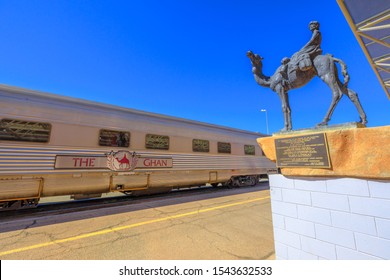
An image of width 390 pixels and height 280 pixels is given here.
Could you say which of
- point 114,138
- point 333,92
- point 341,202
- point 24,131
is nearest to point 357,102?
point 333,92

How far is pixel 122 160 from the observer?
720 centimetres

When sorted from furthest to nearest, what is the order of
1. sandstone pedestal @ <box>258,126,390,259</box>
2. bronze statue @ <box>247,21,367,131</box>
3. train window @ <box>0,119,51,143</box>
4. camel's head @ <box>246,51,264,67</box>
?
train window @ <box>0,119,51,143</box>
camel's head @ <box>246,51,264,67</box>
bronze statue @ <box>247,21,367,131</box>
sandstone pedestal @ <box>258,126,390,259</box>

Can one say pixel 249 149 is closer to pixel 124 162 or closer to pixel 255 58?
pixel 124 162

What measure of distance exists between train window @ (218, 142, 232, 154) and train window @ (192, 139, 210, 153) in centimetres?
90

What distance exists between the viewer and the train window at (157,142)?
8047 millimetres

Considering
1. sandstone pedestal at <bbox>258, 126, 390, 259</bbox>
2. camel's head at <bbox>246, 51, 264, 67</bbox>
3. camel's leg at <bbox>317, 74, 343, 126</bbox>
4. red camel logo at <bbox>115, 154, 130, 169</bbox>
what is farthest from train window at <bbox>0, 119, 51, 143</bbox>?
camel's leg at <bbox>317, 74, 343, 126</bbox>

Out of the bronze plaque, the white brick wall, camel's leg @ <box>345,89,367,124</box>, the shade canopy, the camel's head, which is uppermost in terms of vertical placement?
the shade canopy

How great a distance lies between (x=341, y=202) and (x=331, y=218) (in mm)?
253

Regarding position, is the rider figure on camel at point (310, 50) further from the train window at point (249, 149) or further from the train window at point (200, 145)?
the train window at point (249, 149)

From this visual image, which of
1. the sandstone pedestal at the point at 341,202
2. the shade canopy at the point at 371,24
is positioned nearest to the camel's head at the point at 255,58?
the sandstone pedestal at the point at 341,202

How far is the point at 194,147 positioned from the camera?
9.43m

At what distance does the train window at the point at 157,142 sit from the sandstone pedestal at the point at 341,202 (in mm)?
6211

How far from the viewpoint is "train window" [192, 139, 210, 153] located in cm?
944

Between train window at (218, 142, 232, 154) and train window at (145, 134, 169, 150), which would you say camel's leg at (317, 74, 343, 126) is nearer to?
train window at (145, 134, 169, 150)
